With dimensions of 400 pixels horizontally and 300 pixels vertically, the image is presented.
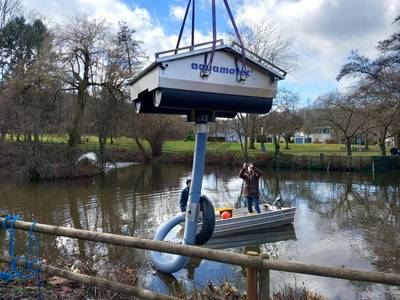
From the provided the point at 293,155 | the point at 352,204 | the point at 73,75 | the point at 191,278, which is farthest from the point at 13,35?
the point at 191,278

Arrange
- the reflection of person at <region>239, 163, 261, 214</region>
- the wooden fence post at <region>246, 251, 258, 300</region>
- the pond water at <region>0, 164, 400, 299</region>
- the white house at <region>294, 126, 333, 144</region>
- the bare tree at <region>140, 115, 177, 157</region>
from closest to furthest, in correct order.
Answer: the wooden fence post at <region>246, 251, 258, 300</region>
the pond water at <region>0, 164, 400, 299</region>
the reflection of person at <region>239, 163, 261, 214</region>
the bare tree at <region>140, 115, 177, 157</region>
the white house at <region>294, 126, 333, 144</region>

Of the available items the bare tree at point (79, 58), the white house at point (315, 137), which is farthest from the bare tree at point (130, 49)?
the white house at point (315, 137)

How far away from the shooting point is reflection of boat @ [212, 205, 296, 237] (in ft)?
43.2

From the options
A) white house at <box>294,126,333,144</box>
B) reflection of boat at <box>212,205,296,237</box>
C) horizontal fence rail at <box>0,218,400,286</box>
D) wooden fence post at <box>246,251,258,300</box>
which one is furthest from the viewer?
white house at <box>294,126,333,144</box>

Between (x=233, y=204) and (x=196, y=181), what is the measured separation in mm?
15003

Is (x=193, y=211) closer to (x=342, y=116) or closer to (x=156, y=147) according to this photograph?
(x=342, y=116)

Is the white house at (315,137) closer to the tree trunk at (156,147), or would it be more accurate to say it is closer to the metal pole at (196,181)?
the tree trunk at (156,147)

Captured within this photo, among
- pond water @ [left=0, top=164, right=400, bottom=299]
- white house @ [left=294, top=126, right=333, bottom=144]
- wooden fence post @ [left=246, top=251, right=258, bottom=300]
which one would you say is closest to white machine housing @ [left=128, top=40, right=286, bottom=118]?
wooden fence post @ [left=246, top=251, right=258, bottom=300]

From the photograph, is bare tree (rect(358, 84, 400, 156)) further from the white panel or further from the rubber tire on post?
the white panel

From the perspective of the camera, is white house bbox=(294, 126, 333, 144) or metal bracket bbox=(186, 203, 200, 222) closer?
metal bracket bbox=(186, 203, 200, 222)

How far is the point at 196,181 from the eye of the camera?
608cm

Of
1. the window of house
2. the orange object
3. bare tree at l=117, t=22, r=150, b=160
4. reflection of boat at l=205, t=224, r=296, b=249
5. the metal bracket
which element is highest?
bare tree at l=117, t=22, r=150, b=160

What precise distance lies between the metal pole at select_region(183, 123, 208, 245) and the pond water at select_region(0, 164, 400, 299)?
6.20 ft

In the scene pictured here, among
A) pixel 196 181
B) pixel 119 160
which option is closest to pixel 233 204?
pixel 196 181
